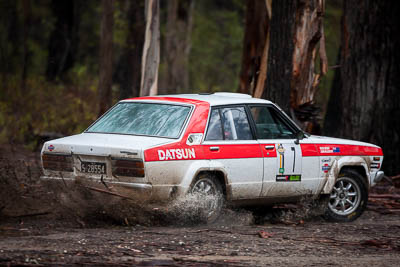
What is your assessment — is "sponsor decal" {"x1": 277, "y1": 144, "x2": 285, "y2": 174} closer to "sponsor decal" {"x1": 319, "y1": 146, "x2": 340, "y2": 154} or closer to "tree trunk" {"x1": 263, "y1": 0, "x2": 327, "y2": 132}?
"sponsor decal" {"x1": 319, "y1": 146, "x2": 340, "y2": 154}

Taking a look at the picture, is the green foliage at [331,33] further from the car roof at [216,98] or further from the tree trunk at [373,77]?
the car roof at [216,98]

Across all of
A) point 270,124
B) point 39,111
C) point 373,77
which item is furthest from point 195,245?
point 39,111

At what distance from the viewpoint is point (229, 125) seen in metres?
8.96

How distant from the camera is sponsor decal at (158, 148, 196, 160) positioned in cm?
802

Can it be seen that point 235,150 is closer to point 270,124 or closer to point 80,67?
point 270,124

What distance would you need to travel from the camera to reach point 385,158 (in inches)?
588

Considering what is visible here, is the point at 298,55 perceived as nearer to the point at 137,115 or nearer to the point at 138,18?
the point at 137,115

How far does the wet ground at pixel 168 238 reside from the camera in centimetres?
644

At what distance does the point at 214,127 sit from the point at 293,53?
4372 millimetres

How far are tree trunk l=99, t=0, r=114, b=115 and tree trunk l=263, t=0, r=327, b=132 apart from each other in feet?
19.2

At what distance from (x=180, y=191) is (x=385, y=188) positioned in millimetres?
6641

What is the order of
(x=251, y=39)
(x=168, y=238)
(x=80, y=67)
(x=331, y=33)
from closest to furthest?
(x=168, y=238) → (x=251, y=39) → (x=331, y=33) → (x=80, y=67)

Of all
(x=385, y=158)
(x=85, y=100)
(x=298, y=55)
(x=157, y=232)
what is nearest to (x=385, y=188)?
(x=385, y=158)

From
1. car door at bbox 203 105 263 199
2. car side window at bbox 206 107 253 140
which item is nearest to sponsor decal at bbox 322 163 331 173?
car door at bbox 203 105 263 199
